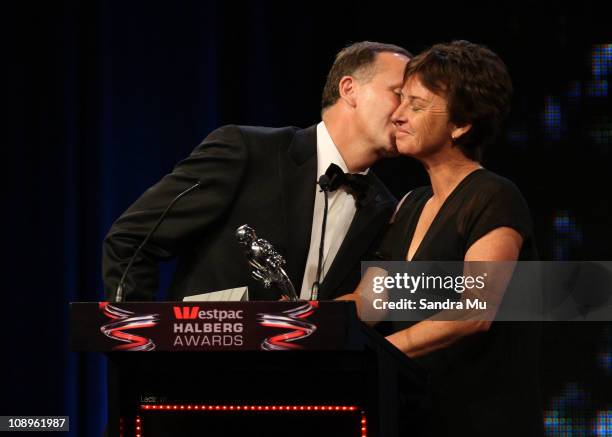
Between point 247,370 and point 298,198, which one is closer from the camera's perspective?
point 247,370

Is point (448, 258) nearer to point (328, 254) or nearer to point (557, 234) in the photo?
point (328, 254)

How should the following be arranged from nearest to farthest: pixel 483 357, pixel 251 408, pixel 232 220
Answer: pixel 251 408
pixel 483 357
pixel 232 220

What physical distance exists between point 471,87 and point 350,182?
0.42m

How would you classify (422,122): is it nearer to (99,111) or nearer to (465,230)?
(465,230)

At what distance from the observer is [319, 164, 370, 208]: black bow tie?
235 centimetres

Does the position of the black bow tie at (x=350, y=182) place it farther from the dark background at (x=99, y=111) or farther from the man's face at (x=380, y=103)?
the dark background at (x=99, y=111)

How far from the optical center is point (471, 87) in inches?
87.7

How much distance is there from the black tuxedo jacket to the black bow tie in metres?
0.04

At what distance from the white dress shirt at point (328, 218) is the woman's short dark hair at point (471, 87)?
1.47 feet

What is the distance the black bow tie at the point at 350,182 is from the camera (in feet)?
7.70

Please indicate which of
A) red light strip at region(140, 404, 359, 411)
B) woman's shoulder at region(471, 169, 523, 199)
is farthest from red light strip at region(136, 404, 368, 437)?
woman's shoulder at region(471, 169, 523, 199)

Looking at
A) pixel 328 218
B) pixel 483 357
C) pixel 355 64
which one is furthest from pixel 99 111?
pixel 483 357

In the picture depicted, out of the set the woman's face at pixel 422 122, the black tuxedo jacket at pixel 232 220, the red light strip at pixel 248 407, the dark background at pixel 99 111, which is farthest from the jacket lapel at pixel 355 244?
the red light strip at pixel 248 407

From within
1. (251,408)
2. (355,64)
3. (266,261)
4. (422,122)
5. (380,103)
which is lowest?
(251,408)
